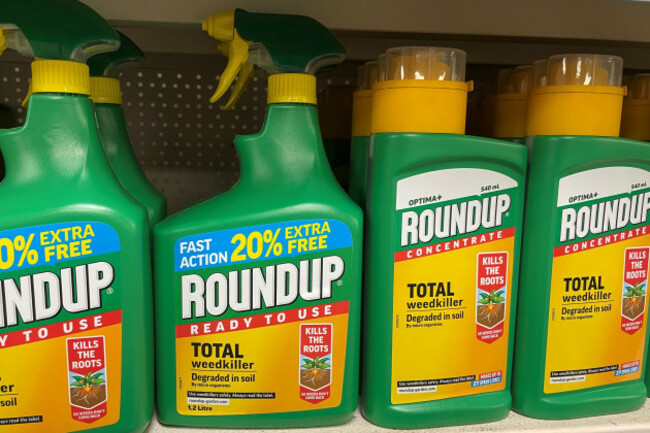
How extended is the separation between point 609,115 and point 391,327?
341mm

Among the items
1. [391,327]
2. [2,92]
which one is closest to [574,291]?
[391,327]

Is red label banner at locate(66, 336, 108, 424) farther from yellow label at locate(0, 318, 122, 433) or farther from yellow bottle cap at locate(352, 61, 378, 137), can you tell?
yellow bottle cap at locate(352, 61, 378, 137)

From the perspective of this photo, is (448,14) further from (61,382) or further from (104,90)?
(61,382)

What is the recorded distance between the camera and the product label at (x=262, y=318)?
574mm

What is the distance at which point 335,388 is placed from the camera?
2.00 feet

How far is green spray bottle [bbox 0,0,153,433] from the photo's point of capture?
1.71 ft

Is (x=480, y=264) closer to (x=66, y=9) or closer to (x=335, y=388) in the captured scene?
(x=335, y=388)

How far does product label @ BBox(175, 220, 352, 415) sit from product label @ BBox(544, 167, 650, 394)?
0.26m

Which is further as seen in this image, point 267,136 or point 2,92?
point 2,92

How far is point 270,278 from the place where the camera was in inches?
22.9

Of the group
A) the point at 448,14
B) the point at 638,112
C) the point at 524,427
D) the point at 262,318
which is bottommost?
the point at 524,427

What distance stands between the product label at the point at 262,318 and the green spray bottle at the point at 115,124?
12cm

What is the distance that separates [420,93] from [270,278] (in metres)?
0.26

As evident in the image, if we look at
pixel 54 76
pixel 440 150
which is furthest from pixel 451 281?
pixel 54 76
